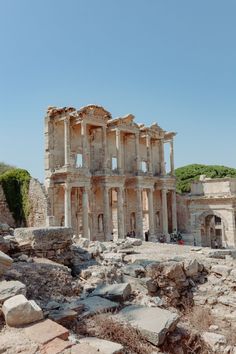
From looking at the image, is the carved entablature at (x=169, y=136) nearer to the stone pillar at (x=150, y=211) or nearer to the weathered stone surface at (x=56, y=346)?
the stone pillar at (x=150, y=211)

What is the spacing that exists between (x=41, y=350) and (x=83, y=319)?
1.56 metres

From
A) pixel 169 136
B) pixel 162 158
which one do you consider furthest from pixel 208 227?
pixel 169 136

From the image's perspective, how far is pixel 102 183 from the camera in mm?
26156

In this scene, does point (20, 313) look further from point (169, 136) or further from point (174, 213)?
point (169, 136)

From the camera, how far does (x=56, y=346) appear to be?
11.2 ft

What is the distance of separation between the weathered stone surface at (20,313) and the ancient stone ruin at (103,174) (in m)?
19.4

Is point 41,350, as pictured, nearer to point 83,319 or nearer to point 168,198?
point 83,319

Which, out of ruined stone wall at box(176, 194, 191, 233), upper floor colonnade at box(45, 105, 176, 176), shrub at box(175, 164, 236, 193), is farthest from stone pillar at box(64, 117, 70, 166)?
shrub at box(175, 164, 236, 193)

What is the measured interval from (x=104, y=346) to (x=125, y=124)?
1008 inches

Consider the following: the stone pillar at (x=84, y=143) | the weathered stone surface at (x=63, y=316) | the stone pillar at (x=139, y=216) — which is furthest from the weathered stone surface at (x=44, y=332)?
the stone pillar at (x=139, y=216)

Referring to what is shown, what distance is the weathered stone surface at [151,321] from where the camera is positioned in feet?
15.0

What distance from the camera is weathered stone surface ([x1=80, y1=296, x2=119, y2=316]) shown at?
17.0 ft

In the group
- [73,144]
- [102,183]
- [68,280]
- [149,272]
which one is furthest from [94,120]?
[68,280]

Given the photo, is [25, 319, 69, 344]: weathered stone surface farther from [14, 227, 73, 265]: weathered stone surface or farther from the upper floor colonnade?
the upper floor colonnade
